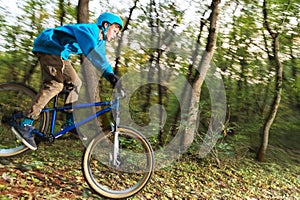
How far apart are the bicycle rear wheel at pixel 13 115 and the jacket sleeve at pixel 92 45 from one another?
0.98 meters

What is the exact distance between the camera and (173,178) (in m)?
4.82

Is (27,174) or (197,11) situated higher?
(197,11)

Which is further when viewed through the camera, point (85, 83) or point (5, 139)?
point (85, 83)

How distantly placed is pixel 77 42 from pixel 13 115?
4.03 ft

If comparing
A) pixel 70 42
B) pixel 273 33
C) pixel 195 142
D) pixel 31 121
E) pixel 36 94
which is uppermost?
pixel 273 33

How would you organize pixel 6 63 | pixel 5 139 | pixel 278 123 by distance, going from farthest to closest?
pixel 278 123 → pixel 6 63 → pixel 5 139

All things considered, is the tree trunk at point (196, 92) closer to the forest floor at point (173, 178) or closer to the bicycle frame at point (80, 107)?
the forest floor at point (173, 178)

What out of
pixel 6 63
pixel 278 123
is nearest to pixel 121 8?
pixel 6 63

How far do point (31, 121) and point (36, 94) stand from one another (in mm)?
376

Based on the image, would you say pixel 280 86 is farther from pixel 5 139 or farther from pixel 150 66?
pixel 5 139

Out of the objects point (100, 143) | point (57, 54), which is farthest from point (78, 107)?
point (57, 54)

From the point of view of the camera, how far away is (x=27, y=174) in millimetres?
3426

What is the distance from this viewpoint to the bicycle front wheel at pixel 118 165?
3.22 metres

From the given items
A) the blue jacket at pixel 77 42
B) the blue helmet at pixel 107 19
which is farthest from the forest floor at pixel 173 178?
the blue helmet at pixel 107 19
